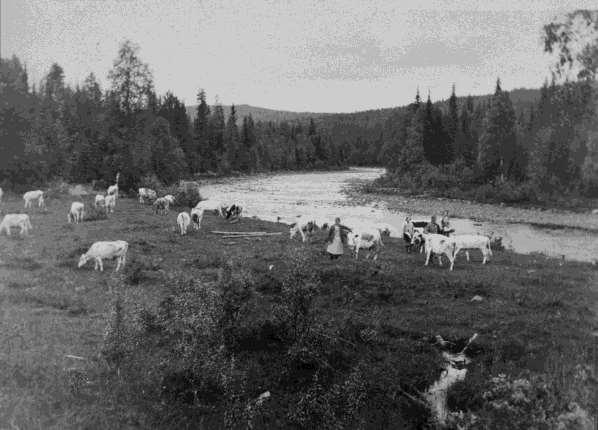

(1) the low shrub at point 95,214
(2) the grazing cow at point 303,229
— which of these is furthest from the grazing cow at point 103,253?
(1) the low shrub at point 95,214

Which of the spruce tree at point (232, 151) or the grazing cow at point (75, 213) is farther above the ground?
the spruce tree at point (232, 151)

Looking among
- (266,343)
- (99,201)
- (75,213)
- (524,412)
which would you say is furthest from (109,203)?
(524,412)

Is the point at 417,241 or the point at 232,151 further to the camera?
the point at 232,151

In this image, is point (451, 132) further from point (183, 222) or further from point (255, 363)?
point (255, 363)

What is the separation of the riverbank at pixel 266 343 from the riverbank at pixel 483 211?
94.8 feet

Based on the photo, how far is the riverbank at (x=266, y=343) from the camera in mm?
8828

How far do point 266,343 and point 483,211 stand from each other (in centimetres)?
4374

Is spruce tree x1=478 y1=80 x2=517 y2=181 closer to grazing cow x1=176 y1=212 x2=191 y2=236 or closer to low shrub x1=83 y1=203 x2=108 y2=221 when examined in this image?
grazing cow x1=176 y1=212 x2=191 y2=236

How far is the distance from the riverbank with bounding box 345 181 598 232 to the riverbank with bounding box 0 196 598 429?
94.8 ft

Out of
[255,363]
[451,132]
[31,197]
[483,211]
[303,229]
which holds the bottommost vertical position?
[483,211]

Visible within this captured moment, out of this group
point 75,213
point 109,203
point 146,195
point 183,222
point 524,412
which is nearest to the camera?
point 524,412

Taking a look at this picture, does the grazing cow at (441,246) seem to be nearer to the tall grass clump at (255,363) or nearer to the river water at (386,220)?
the river water at (386,220)

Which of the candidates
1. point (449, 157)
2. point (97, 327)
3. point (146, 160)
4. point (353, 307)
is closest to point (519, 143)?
point (449, 157)

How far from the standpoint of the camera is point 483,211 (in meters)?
50.7
